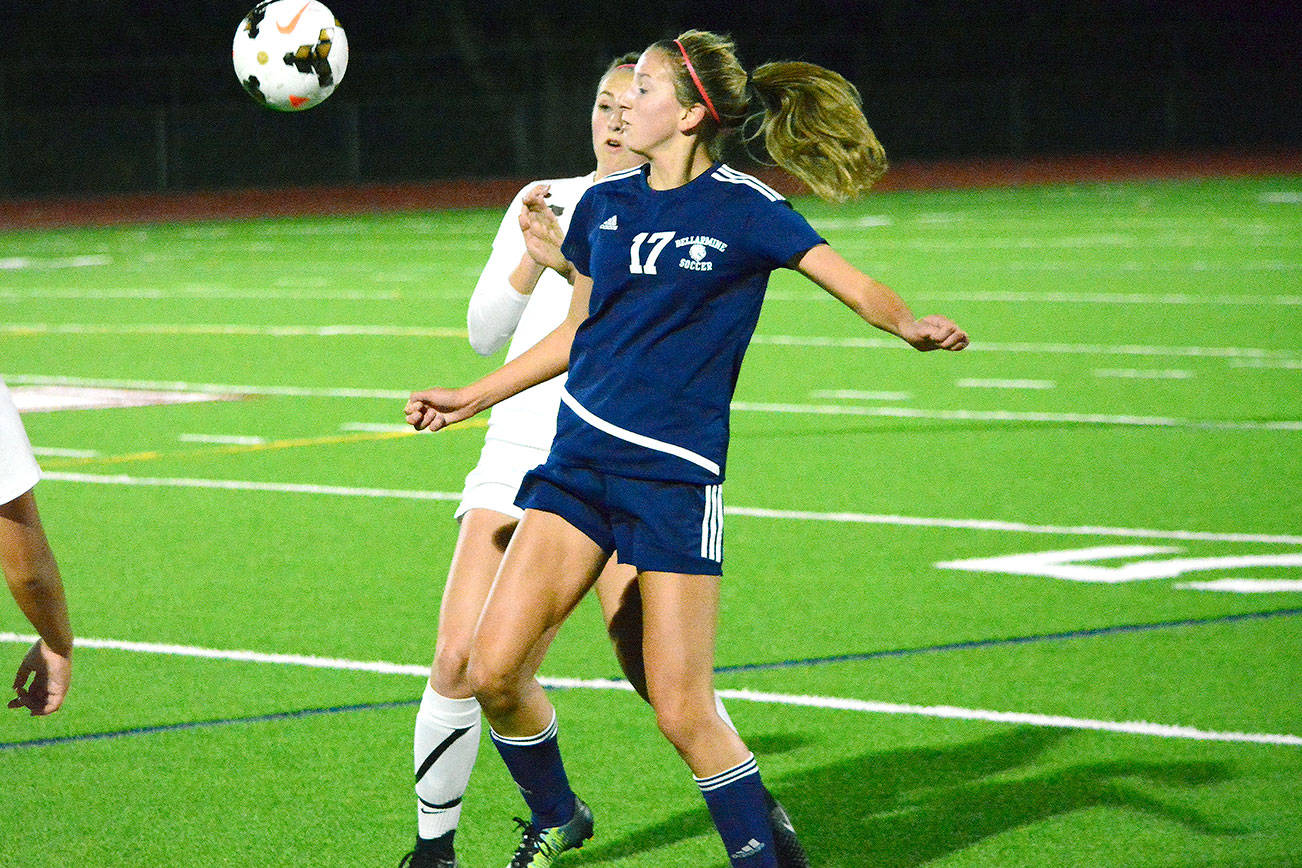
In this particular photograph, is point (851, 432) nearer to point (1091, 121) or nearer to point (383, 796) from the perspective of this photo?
point (383, 796)

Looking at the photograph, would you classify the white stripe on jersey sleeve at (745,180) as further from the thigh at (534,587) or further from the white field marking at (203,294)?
the white field marking at (203,294)

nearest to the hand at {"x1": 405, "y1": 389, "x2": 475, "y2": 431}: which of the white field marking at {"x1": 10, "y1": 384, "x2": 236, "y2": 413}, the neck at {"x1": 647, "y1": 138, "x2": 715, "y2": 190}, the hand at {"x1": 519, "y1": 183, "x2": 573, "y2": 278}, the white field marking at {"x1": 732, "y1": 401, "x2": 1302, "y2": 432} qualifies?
the hand at {"x1": 519, "y1": 183, "x2": 573, "y2": 278}


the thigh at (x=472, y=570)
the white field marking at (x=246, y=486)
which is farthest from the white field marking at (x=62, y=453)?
the thigh at (x=472, y=570)

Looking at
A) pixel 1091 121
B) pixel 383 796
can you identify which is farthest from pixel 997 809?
pixel 1091 121

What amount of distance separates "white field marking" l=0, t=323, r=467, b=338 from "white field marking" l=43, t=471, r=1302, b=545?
7.55m

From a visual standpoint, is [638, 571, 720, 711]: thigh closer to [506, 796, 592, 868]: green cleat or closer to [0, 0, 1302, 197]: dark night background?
[506, 796, 592, 868]: green cleat

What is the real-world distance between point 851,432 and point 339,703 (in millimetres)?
6553

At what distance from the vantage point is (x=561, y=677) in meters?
7.41

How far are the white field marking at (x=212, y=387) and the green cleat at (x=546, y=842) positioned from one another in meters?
9.75

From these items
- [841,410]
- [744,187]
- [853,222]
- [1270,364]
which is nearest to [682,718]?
[744,187]

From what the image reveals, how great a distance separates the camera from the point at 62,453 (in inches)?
503

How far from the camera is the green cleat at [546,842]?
537 centimetres

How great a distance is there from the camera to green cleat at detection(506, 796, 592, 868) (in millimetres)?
5371

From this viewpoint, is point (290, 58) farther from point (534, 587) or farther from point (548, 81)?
point (548, 81)
